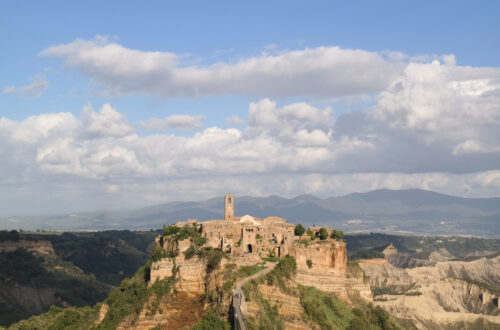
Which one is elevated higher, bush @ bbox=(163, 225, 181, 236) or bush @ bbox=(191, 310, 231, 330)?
bush @ bbox=(163, 225, 181, 236)

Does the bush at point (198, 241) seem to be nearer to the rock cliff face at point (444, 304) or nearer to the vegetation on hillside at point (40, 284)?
the vegetation on hillside at point (40, 284)

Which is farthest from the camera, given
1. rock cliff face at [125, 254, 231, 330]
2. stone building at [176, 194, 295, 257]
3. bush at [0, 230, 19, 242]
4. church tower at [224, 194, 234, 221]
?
bush at [0, 230, 19, 242]

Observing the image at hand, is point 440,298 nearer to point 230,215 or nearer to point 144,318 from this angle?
point 230,215

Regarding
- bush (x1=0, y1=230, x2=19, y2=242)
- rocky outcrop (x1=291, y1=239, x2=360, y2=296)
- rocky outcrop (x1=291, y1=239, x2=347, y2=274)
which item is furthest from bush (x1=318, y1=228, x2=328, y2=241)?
bush (x1=0, y1=230, x2=19, y2=242)

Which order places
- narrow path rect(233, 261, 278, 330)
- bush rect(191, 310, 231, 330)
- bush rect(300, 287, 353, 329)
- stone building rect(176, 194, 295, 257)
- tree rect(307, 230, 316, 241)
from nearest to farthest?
narrow path rect(233, 261, 278, 330) < bush rect(191, 310, 231, 330) < bush rect(300, 287, 353, 329) < stone building rect(176, 194, 295, 257) < tree rect(307, 230, 316, 241)

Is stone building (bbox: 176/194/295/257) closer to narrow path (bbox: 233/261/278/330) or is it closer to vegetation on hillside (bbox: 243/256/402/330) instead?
vegetation on hillside (bbox: 243/256/402/330)

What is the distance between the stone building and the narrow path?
4435 mm

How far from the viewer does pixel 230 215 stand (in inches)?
3878

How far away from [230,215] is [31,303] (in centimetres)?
8511

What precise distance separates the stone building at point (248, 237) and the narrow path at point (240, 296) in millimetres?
4435

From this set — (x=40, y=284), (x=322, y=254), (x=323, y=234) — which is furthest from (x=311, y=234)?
(x=40, y=284)

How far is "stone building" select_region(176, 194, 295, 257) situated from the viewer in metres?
81.6

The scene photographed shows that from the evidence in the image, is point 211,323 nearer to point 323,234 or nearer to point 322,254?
point 322,254

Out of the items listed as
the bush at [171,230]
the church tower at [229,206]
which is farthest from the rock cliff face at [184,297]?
the church tower at [229,206]
